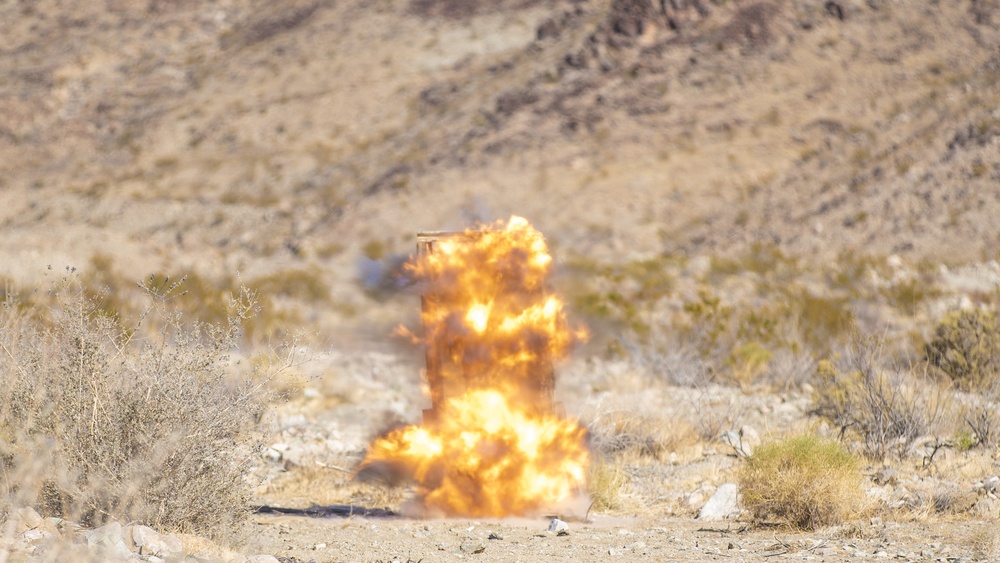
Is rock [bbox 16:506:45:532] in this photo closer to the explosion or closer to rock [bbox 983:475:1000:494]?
the explosion

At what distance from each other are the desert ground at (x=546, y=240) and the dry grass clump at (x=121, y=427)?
0.04 meters

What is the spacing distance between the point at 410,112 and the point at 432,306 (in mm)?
33688

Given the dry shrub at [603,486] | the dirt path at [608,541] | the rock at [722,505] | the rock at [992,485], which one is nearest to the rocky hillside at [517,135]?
the dry shrub at [603,486]

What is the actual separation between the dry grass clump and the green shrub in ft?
34.8

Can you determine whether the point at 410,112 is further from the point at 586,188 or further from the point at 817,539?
the point at 817,539

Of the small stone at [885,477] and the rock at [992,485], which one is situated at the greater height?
the rock at [992,485]

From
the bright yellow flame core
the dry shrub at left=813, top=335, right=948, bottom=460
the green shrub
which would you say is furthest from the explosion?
the green shrub

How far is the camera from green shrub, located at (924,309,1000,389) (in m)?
14.1

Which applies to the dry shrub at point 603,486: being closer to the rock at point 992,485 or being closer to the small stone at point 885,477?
the small stone at point 885,477

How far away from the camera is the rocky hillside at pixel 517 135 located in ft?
96.5

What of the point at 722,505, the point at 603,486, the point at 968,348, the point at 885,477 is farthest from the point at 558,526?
the point at 968,348

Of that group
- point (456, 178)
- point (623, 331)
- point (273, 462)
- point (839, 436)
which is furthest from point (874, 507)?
point (456, 178)

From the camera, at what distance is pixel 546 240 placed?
9602 millimetres

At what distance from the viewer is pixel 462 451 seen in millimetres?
8609
